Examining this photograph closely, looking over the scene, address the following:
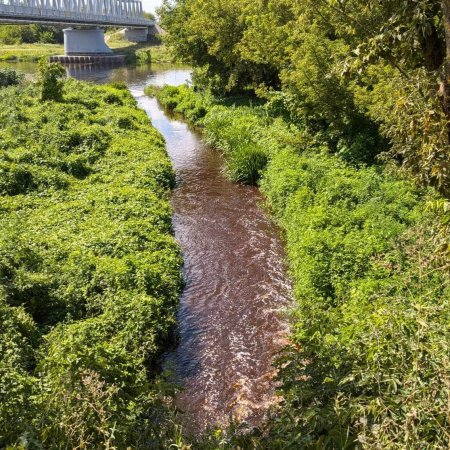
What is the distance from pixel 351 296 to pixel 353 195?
5.17m

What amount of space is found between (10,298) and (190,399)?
4457 millimetres

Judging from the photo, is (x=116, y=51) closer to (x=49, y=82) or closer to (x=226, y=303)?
(x=49, y=82)

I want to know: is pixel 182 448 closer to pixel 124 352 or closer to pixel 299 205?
pixel 124 352

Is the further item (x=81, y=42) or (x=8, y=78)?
(x=81, y=42)

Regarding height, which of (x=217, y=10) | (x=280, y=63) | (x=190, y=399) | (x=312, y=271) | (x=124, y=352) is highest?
(x=217, y=10)

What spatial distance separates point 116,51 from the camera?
3440 inches

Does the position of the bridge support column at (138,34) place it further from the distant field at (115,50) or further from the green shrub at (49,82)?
the green shrub at (49,82)

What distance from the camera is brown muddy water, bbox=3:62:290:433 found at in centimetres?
880

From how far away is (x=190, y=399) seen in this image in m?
8.80

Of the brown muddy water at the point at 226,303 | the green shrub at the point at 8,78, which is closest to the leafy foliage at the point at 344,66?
the brown muddy water at the point at 226,303

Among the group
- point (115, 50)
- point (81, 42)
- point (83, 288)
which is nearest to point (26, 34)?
point (115, 50)

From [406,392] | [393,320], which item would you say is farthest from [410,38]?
[406,392]

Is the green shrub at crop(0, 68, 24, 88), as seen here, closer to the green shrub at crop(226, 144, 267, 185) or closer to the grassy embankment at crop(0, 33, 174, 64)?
the grassy embankment at crop(0, 33, 174, 64)

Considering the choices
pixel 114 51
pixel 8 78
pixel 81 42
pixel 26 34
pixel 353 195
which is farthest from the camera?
pixel 26 34
